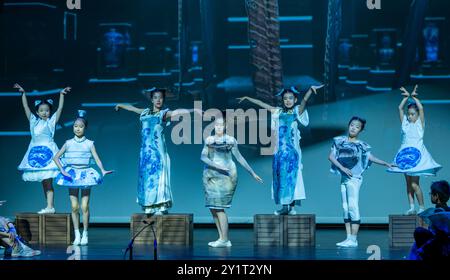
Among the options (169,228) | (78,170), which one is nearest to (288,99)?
(169,228)

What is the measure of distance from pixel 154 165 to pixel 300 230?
174 cm

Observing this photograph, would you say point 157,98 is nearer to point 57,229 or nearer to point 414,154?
point 57,229

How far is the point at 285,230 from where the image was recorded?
1027cm

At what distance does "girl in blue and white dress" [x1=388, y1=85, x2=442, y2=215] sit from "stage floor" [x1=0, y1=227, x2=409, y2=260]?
78 cm

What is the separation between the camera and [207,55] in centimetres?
1201

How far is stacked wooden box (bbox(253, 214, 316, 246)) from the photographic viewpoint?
10242 millimetres

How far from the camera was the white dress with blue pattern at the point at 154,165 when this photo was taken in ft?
34.4

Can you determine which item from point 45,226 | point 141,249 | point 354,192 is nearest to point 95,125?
point 45,226

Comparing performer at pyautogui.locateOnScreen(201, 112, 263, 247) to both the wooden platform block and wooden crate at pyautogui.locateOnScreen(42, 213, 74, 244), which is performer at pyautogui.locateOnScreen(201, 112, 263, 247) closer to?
the wooden platform block

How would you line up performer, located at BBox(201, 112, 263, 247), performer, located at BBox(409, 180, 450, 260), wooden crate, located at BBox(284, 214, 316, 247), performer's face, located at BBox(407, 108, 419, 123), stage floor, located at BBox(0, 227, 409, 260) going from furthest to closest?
performer's face, located at BBox(407, 108, 419, 123) < wooden crate, located at BBox(284, 214, 316, 247) < performer, located at BBox(201, 112, 263, 247) < stage floor, located at BBox(0, 227, 409, 260) < performer, located at BBox(409, 180, 450, 260)

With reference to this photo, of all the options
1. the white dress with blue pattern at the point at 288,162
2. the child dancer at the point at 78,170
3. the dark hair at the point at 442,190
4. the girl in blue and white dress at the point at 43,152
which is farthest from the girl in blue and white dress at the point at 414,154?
the girl in blue and white dress at the point at 43,152

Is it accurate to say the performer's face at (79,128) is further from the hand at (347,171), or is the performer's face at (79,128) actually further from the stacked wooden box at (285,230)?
the hand at (347,171)

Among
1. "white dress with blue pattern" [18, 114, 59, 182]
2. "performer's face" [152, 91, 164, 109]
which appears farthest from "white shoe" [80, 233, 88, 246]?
"performer's face" [152, 91, 164, 109]
